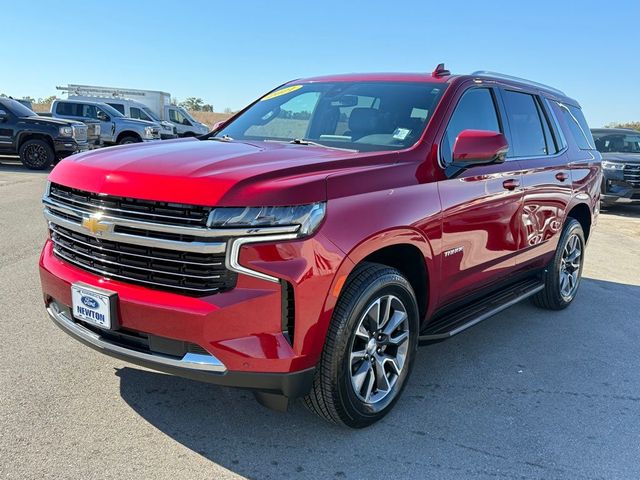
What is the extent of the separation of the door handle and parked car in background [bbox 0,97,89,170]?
13.9 meters

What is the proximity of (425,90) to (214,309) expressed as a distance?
228cm

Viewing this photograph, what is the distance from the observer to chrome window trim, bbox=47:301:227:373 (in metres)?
2.60

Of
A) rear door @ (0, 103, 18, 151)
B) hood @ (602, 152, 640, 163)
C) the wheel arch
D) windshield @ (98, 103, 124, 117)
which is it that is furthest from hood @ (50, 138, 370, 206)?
windshield @ (98, 103, 124, 117)

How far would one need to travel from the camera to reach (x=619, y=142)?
14.8 metres

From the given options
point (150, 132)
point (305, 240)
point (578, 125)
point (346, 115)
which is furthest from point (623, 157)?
point (150, 132)

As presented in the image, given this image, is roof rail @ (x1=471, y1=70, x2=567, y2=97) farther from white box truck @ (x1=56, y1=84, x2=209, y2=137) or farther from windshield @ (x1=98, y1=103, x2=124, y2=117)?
white box truck @ (x1=56, y1=84, x2=209, y2=137)

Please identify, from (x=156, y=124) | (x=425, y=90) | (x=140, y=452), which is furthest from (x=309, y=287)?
(x=156, y=124)

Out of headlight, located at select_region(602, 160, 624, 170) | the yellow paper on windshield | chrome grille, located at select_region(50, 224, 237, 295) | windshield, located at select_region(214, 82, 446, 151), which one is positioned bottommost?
headlight, located at select_region(602, 160, 624, 170)

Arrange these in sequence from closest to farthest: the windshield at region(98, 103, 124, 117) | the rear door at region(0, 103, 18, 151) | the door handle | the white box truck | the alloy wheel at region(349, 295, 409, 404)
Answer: the alloy wheel at region(349, 295, 409, 404) < the door handle < the rear door at region(0, 103, 18, 151) < the windshield at region(98, 103, 124, 117) < the white box truck

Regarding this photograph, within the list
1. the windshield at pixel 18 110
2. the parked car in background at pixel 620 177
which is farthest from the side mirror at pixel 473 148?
the windshield at pixel 18 110

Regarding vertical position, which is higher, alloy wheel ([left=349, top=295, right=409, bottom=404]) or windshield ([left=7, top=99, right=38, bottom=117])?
windshield ([left=7, top=99, right=38, bottom=117])

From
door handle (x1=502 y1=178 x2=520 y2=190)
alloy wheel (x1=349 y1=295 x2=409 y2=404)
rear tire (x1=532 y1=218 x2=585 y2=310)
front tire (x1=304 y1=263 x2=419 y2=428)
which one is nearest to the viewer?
front tire (x1=304 y1=263 x2=419 y2=428)

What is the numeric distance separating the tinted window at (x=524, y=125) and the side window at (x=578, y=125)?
77 centimetres

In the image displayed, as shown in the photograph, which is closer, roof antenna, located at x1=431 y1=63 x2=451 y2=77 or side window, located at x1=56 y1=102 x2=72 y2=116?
roof antenna, located at x1=431 y1=63 x2=451 y2=77
